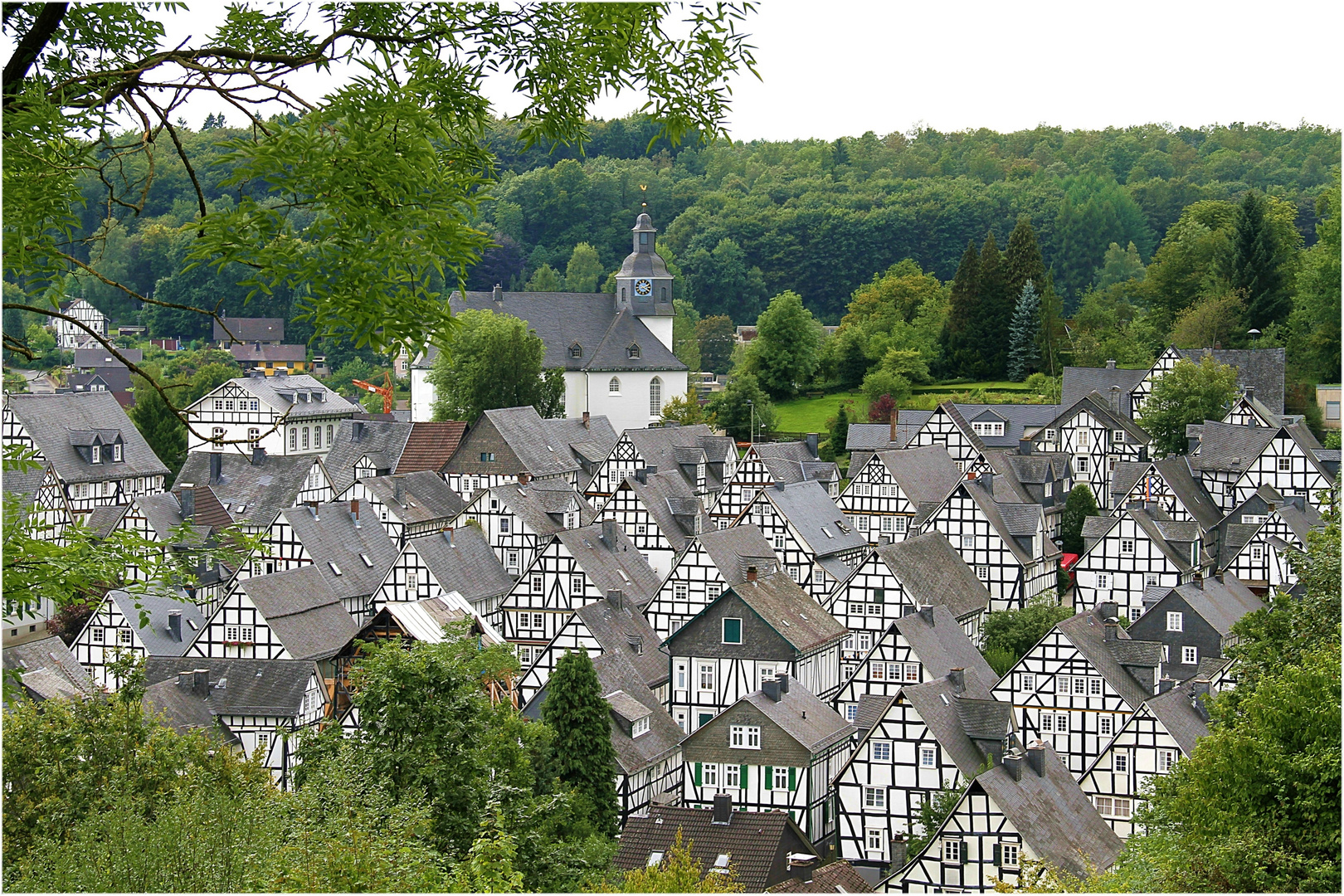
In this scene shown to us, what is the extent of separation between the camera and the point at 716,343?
107 meters

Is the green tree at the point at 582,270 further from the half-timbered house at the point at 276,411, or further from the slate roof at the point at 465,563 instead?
the slate roof at the point at 465,563

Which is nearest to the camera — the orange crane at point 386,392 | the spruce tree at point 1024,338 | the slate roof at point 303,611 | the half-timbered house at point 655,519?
the slate roof at point 303,611

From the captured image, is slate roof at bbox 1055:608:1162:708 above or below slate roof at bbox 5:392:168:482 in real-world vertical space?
below

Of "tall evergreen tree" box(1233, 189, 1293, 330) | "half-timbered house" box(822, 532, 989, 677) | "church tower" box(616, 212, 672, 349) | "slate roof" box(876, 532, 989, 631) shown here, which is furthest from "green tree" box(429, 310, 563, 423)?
"tall evergreen tree" box(1233, 189, 1293, 330)

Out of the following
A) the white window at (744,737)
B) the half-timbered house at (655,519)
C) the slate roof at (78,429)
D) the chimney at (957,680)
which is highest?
the slate roof at (78,429)

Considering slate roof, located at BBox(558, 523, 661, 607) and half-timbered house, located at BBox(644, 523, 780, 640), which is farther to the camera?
slate roof, located at BBox(558, 523, 661, 607)

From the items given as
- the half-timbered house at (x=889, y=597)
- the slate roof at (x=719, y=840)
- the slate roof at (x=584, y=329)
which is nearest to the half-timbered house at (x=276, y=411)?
the slate roof at (x=584, y=329)

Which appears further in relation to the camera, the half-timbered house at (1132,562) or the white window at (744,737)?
the half-timbered house at (1132,562)

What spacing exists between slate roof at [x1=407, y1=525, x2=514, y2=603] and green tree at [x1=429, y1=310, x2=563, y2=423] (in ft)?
67.6

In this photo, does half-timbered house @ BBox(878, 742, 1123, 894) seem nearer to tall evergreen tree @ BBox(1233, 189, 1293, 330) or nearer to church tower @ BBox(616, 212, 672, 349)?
tall evergreen tree @ BBox(1233, 189, 1293, 330)

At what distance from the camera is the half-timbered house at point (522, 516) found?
2008 inches

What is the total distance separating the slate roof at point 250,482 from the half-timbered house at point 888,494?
59.4ft

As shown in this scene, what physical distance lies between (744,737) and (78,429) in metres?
33.1

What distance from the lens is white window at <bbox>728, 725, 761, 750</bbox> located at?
3491cm
